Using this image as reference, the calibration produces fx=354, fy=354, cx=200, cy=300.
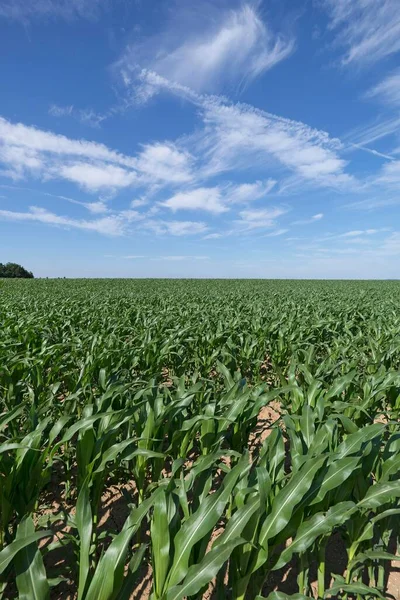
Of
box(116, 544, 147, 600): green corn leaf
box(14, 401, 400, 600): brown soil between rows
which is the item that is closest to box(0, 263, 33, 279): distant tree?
box(14, 401, 400, 600): brown soil between rows

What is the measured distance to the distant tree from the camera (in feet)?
266

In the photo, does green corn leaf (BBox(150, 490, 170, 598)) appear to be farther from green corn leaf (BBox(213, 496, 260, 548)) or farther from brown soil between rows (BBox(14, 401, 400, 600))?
brown soil between rows (BBox(14, 401, 400, 600))

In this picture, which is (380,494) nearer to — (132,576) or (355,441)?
(355,441)

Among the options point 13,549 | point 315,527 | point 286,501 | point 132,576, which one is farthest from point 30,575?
point 315,527

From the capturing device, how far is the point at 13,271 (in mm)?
83125

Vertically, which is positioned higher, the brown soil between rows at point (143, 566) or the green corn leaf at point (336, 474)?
the green corn leaf at point (336, 474)

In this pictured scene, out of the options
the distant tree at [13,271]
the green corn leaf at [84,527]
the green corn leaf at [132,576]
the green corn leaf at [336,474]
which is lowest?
the green corn leaf at [132,576]

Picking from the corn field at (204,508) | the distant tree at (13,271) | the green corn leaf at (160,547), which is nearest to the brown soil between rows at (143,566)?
the corn field at (204,508)

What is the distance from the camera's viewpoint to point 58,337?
688 cm

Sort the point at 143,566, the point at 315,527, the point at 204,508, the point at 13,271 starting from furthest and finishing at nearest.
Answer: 1. the point at 13,271
2. the point at 143,566
3. the point at 315,527
4. the point at 204,508

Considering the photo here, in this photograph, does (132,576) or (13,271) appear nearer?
(132,576)

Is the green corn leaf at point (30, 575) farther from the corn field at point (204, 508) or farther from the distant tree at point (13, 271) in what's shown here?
the distant tree at point (13, 271)

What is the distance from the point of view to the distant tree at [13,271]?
80938 mm

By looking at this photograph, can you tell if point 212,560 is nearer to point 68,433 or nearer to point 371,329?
point 68,433
